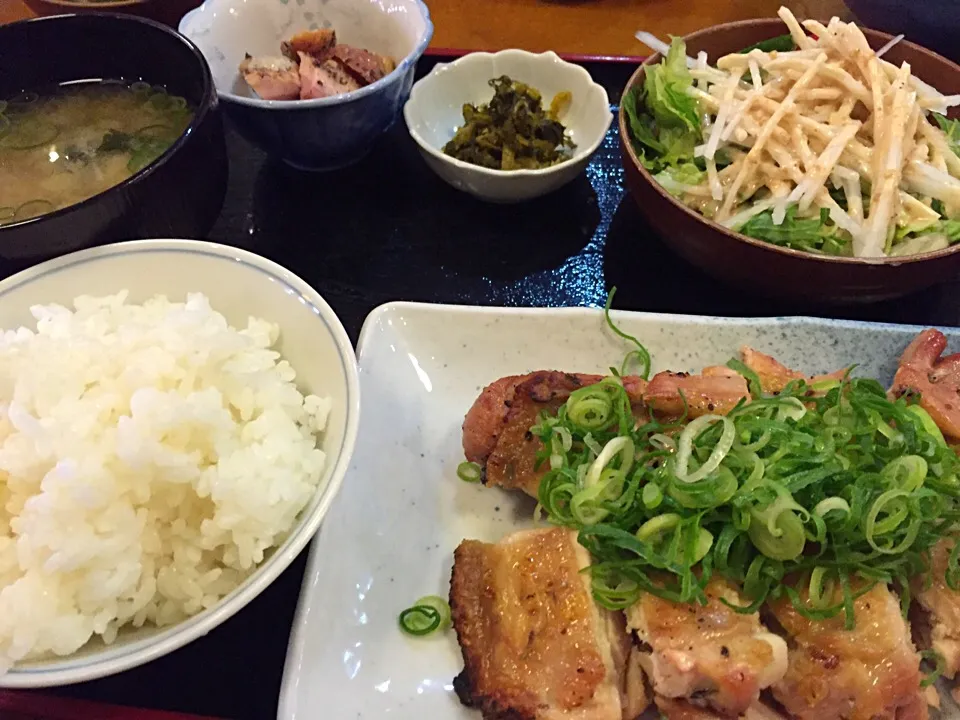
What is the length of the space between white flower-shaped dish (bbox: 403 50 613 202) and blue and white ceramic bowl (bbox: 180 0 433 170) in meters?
0.14

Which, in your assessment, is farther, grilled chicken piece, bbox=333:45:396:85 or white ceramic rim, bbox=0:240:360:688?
grilled chicken piece, bbox=333:45:396:85

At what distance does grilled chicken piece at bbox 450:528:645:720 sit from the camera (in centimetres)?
140

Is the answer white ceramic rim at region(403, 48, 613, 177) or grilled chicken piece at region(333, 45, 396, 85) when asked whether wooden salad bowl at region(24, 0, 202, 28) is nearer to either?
grilled chicken piece at region(333, 45, 396, 85)

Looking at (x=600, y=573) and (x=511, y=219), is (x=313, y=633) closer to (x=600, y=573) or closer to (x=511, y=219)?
(x=600, y=573)

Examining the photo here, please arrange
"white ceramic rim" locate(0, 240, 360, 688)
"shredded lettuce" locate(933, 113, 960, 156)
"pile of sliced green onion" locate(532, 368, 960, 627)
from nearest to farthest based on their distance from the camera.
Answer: "white ceramic rim" locate(0, 240, 360, 688), "pile of sliced green onion" locate(532, 368, 960, 627), "shredded lettuce" locate(933, 113, 960, 156)

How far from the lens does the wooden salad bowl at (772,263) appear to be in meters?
1.85

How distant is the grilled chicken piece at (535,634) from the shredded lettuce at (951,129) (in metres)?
1.81

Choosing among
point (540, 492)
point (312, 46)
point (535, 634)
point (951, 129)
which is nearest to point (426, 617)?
point (535, 634)

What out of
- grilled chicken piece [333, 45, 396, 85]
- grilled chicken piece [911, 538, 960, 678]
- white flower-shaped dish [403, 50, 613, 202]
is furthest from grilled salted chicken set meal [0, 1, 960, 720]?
white flower-shaped dish [403, 50, 613, 202]

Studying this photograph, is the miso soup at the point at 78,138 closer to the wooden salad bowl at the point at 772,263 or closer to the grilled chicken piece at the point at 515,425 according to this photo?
the grilled chicken piece at the point at 515,425

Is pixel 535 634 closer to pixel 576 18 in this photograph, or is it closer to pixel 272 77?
pixel 272 77

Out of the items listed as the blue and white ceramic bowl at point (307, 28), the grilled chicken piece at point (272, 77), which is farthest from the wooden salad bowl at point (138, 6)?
the grilled chicken piece at point (272, 77)

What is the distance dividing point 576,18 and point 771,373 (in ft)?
7.39

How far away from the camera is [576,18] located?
3373 millimetres
